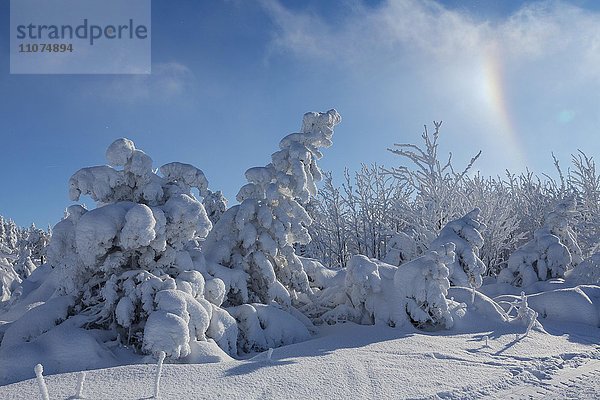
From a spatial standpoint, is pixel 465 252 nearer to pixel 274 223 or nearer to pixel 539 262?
pixel 274 223

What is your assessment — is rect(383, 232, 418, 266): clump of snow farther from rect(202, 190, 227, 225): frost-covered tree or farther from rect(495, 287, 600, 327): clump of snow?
rect(202, 190, 227, 225): frost-covered tree

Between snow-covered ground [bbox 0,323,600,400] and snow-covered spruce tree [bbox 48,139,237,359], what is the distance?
4.01ft

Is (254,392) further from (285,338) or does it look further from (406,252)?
(406,252)

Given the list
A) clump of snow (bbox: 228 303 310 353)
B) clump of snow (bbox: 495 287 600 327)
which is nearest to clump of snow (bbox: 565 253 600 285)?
clump of snow (bbox: 495 287 600 327)

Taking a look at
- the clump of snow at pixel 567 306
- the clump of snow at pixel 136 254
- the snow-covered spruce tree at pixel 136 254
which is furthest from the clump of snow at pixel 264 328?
the clump of snow at pixel 567 306

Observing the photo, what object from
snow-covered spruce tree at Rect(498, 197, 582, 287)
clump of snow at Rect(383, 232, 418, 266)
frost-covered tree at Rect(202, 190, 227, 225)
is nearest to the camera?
snow-covered spruce tree at Rect(498, 197, 582, 287)

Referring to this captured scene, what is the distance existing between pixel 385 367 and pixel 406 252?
14834 millimetres

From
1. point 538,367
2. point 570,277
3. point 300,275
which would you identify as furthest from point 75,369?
point 570,277

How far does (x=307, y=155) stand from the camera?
13.3 meters

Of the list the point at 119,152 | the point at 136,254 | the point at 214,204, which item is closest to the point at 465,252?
the point at 136,254

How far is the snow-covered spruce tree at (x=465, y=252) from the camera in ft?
49.6

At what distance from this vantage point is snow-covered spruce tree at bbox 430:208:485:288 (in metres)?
15.1

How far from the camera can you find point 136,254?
9523mm

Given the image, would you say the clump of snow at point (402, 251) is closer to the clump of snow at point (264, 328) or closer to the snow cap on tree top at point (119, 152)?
the clump of snow at point (264, 328)
